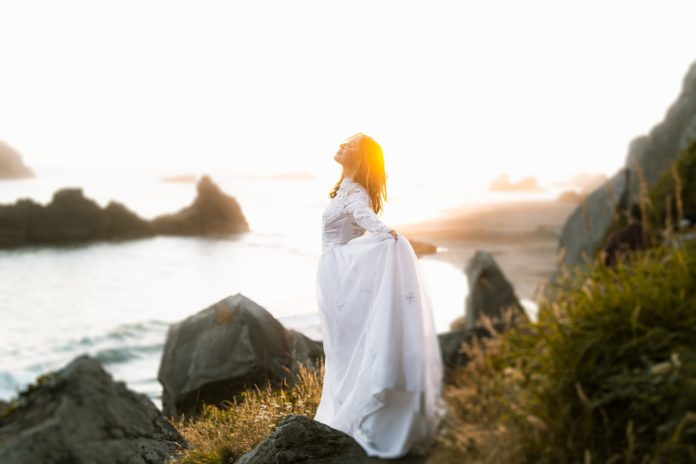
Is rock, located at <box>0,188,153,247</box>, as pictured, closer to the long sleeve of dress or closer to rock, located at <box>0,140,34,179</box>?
rock, located at <box>0,140,34,179</box>

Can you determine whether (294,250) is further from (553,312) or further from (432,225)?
(553,312)

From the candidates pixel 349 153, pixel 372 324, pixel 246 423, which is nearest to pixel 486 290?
pixel 349 153

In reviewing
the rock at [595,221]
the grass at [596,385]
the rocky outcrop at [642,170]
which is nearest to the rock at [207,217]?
the rocky outcrop at [642,170]

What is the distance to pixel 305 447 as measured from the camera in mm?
4496

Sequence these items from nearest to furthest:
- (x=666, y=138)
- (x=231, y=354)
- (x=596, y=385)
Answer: (x=596, y=385), (x=231, y=354), (x=666, y=138)

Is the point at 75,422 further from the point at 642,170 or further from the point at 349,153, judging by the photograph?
the point at 642,170

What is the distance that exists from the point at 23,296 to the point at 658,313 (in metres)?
52.6

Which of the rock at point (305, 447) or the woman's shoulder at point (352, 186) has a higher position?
the woman's shoulder at point (352, 186)

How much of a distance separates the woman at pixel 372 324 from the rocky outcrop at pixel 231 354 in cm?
166

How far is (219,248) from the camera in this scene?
49.5m

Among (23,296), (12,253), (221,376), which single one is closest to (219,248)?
(23,296)

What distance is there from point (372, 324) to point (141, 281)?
160ft

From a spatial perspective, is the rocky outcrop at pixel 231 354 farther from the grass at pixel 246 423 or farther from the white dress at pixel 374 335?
the white dress at pixel 374 335

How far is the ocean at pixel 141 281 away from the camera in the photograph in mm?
26531
